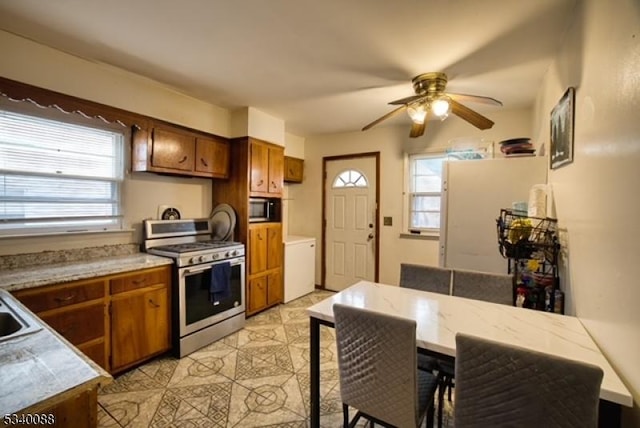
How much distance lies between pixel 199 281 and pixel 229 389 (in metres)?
0.99

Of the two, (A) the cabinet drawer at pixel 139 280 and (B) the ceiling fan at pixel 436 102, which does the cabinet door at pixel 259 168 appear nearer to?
(A) the cabinet drawer at pixel 139 280

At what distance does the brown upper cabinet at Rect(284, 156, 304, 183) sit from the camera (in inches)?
180

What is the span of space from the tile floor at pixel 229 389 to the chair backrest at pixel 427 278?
81 cm

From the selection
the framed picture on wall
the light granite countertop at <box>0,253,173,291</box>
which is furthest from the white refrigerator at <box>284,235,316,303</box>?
the framed picture on wall

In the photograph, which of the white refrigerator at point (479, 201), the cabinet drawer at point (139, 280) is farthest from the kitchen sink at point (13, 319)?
the white refrigerator at point (479, 201)

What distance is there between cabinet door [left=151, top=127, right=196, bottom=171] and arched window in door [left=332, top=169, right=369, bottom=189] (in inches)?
87.6

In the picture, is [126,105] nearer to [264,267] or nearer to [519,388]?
[264,267]

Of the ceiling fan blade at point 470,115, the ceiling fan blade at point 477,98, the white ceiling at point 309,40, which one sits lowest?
the ceiling fan blade at point 470,115

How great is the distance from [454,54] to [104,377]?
2649mm

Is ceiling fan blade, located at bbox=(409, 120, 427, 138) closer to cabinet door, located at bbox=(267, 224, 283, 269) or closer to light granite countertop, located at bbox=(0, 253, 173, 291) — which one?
cabinet door, located at bbox=(267, 224, 283, 269)

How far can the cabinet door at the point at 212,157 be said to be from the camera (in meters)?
3.21

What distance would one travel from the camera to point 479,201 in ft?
7.91

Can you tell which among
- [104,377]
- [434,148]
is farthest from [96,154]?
[434,148]

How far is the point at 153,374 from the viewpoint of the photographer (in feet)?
7.87
